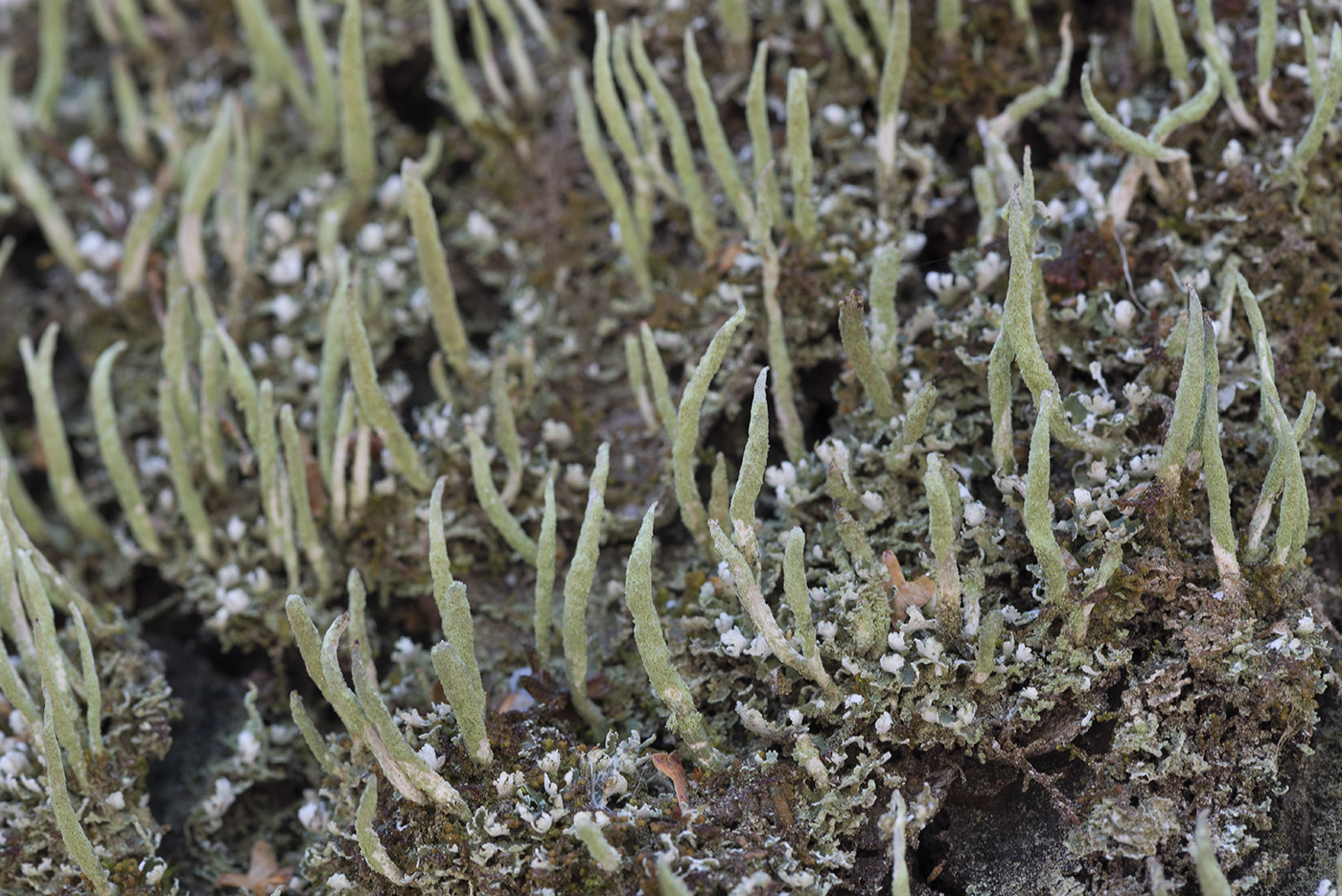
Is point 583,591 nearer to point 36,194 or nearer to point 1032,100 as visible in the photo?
point 1032,100

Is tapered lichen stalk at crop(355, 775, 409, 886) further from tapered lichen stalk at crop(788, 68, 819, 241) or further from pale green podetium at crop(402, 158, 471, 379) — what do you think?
tapered lichen stalk at crop(788, 68, 819, 241)

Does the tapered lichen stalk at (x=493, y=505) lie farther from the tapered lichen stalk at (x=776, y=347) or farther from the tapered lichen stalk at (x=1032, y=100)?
the tapered lichen stalk at (x=1032, y=100)

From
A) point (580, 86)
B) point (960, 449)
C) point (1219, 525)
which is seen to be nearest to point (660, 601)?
point (960, 449)

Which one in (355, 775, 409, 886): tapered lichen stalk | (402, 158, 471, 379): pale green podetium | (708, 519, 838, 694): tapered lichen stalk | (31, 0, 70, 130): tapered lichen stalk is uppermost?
(31, 0, 70, 130): tapered lichen stalk

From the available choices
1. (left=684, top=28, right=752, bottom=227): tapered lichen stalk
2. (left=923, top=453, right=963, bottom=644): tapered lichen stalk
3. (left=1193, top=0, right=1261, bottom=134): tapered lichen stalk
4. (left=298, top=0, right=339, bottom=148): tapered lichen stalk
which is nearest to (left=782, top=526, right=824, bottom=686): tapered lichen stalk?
(left=923, top=453, right=963, bottom=644): tapered lichen stalk

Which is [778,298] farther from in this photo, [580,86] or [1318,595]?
[1318,595]
